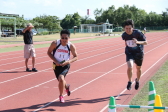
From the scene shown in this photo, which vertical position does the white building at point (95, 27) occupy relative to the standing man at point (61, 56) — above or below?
above

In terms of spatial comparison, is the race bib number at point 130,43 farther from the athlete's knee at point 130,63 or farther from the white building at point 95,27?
the white building at point 95,27

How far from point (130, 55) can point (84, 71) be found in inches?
167

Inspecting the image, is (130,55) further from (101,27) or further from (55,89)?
(101,27)

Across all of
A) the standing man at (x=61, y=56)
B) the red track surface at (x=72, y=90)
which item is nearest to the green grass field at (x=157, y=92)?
the red track surface at (x=72, y=90)

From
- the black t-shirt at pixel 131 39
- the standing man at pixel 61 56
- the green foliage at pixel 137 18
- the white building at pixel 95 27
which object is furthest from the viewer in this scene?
the green foliage at pixel 137 18

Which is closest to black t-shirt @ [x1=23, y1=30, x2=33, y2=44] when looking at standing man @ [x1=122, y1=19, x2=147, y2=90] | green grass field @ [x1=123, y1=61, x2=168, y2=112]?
green grass field @ [x1=123, y1=61, x2=168, y2=112]

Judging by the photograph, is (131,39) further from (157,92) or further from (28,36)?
(28,36)

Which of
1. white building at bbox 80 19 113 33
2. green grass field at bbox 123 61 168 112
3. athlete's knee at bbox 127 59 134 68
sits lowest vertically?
green grass field at bbox 123 61 168 112

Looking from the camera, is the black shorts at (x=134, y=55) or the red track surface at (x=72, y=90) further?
the black shorts at (x=134, y=55)

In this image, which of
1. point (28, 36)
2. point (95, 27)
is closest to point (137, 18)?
point (95, 27)

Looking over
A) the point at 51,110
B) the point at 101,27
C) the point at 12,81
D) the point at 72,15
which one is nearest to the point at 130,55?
the point at 51,110

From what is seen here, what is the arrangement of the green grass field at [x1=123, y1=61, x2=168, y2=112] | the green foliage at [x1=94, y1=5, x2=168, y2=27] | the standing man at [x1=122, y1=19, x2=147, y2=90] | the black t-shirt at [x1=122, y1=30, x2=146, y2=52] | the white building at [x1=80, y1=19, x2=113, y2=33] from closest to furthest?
the green grass field at [x1=123, y1=61, x2=168, y2=112] → the standing man at [x1=122, y1=19, x2=147, y2=90] → the black t-shirt at [x1=122, y1=30, x2=146, y2=52] → the white building at [x1=80, y1=19, x2=113, y2=33] → the green foliage at [x1=94, y1=5, x2=168, y2=27]

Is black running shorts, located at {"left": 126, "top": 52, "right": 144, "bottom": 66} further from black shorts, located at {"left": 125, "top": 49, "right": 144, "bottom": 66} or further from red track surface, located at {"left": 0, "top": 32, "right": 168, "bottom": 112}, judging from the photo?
red track surface, located at {"left": 0, "top": 32, "right": 168, "bottom": 112}

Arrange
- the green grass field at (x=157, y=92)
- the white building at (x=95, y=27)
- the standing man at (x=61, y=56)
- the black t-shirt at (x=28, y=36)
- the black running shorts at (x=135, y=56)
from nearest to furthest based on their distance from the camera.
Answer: the green grass field at (x=157, y=92) → the standing man at (x=61, y=56) → the black running shorts at (x=135, y=56) → the black t-shirt at (x=28, y=36) → the white building at (x=95, y=27)
